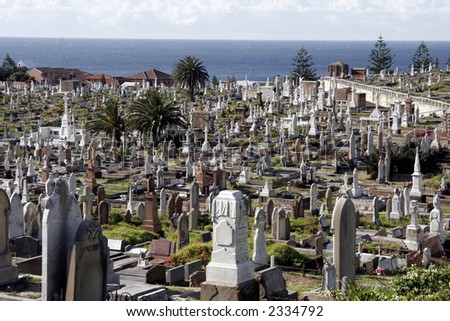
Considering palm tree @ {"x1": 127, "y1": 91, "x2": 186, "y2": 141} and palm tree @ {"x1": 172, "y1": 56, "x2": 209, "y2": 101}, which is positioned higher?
palm tree @ {"x1": 172, "y1": 56, "x2": 209, "y2": 101}

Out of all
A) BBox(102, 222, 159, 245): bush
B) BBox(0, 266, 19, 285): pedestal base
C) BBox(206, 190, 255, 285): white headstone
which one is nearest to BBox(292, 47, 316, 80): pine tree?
BBox(102, 222, 159, 245): bush

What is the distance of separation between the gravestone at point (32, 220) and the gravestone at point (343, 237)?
8301 mm

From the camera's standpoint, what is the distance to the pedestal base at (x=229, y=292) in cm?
1441

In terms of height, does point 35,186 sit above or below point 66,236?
below

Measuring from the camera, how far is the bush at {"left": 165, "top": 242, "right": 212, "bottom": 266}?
64.7 feet

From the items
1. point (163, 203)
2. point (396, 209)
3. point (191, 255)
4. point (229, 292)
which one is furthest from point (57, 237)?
point (396, 209)

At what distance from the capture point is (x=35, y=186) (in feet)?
114

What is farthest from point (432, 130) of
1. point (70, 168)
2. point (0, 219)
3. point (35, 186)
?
point (0, 219)

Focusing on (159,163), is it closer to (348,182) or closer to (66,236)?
(348,182)

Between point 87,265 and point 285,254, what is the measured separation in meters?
7.60

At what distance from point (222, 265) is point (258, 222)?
4.71m

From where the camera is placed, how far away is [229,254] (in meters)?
14.6

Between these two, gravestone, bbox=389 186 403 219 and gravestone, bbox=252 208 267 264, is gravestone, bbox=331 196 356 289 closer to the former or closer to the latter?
gravestone, bbox=252 208 267 264

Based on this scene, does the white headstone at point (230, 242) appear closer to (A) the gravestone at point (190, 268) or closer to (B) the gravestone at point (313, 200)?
(A) the gravestone at point (190, 268)
